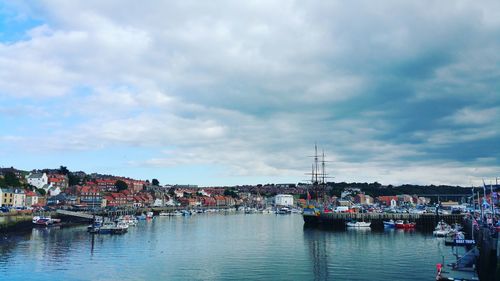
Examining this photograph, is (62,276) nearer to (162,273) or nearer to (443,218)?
(162,273)

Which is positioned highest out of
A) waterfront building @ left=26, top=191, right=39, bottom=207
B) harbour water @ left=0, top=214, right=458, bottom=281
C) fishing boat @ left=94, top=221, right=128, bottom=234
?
waterfront building @ left=26, top=191, right=39, bottom=207

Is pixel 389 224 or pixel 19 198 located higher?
pixel 19 198

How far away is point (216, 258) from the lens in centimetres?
4662

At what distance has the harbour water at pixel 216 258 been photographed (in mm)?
37375

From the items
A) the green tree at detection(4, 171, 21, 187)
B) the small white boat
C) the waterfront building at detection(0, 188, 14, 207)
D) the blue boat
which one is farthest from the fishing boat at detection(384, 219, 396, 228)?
the green tree at detection(4, 171, 21, 187)

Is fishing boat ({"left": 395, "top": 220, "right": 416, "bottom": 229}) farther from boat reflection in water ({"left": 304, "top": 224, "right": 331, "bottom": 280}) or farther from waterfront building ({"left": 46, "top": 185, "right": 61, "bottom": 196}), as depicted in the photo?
waterfront building ({"left": 46, "top": 185, "right": 61, "bottom": 196})

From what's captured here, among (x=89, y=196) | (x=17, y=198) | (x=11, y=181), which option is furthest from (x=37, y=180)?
(x=17, y=198)

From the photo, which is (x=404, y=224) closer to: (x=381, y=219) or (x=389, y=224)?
(x=389, y=224)

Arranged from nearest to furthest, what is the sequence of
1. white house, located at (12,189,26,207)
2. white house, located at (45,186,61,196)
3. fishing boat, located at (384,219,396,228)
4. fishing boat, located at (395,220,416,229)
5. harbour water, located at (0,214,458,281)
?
harbour water, located at (0,214,458,281) → fishing boat, located at (395,220,416,229) → fishing boat, located at (384,219,396,228) → white house, located at (12,189,26,207) → white house, located at (45,186,61,196)

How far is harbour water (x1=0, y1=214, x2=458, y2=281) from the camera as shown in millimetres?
37375

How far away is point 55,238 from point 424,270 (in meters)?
51.1

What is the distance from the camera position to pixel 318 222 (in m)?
94.2

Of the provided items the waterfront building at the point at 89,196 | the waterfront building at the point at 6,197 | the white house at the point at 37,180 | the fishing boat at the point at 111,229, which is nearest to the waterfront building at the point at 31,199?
the waterfront building at the point at 6,197

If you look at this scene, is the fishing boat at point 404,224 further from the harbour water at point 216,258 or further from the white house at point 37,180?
the white house at point 37,180
